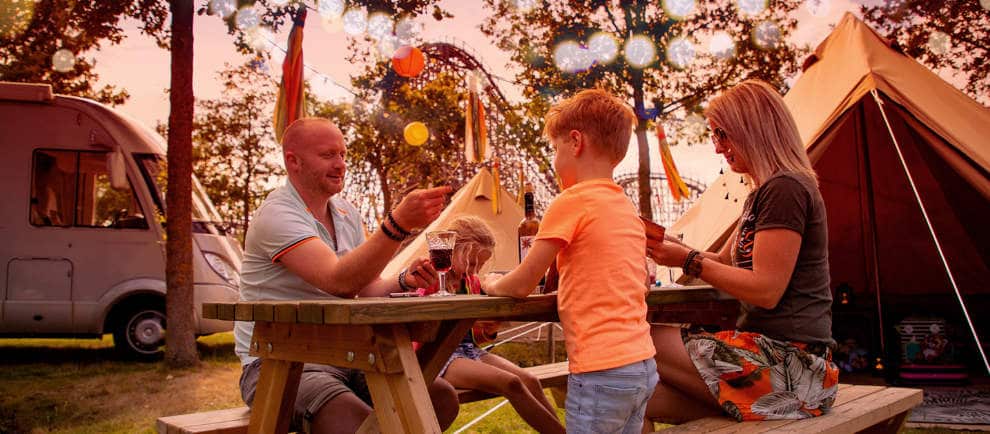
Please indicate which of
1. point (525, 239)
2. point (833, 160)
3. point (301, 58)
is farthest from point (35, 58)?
point (525, 239)

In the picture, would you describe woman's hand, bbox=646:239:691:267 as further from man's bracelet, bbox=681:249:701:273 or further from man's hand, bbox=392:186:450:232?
man's hand, bbox=392:186:450:232

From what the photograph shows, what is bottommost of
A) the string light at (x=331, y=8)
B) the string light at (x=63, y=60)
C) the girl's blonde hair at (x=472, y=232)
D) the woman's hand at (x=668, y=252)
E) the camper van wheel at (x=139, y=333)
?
the camper van wheel at (x=139, y=333)

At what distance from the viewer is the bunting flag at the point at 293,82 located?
5.45 m

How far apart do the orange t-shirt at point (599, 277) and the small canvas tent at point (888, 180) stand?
362cm

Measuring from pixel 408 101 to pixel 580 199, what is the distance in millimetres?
16898

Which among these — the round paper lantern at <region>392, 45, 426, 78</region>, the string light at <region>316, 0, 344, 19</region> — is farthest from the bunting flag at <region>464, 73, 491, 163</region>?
the string light at <region>316, 0, 344, 19</region>

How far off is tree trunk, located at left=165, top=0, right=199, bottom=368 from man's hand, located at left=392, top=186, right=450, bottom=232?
5.55 metres

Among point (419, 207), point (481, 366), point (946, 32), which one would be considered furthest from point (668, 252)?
point (946, 32)

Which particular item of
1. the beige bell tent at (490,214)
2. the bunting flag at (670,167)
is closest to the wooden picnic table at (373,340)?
the bunting flag at (670,167)

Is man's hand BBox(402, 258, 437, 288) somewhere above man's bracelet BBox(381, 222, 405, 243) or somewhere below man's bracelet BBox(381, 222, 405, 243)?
below

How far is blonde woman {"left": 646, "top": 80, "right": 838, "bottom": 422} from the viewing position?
248cm

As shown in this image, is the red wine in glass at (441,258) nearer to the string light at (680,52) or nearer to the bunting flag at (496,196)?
the bunting flag at (496,196)

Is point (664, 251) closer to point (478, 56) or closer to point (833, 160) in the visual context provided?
point (833, 160)

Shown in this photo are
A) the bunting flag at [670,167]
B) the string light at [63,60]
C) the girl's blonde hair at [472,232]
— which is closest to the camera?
the girl's blonde hair at [472,232]
